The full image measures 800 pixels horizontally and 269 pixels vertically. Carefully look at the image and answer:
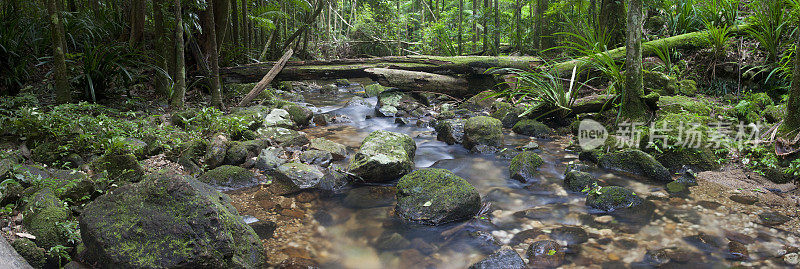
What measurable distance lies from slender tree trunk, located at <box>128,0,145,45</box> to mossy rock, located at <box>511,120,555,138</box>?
6262mm

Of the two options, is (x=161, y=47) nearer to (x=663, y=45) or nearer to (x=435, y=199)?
(x=435, y=199)

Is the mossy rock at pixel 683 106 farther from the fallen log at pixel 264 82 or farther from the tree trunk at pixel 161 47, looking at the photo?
the tree trunk at pixel 161 47

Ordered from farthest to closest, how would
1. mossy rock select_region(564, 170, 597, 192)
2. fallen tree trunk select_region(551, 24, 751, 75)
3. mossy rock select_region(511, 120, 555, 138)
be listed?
1. fallen tree trunk select_region(551, 24, 751, 75)
2. mossy rock select_region(511, 120, 555, 138)
3. mossy rock select_region(564, 170, 597, 192)

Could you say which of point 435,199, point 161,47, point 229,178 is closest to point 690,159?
point 435,199

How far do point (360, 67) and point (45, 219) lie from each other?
6.10m

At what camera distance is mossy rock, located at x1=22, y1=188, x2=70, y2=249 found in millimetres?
2557

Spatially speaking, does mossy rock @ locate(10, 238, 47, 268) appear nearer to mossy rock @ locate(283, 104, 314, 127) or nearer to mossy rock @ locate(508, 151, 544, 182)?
mossy rock @ locate(508, 151, 544, 182)

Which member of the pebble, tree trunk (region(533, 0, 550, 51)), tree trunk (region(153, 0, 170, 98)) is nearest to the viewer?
Answer: the pebble

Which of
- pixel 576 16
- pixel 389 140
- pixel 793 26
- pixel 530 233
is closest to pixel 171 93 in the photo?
pixel 389 140

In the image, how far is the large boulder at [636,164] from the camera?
14.3ft

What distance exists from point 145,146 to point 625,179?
16.7 ft

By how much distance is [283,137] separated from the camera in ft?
19.5

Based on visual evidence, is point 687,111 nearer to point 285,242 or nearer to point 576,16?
point 285,242

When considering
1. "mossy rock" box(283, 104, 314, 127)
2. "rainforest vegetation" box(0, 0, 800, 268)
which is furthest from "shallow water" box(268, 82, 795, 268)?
"mossy rock" box(283, 104, 314, 127)
